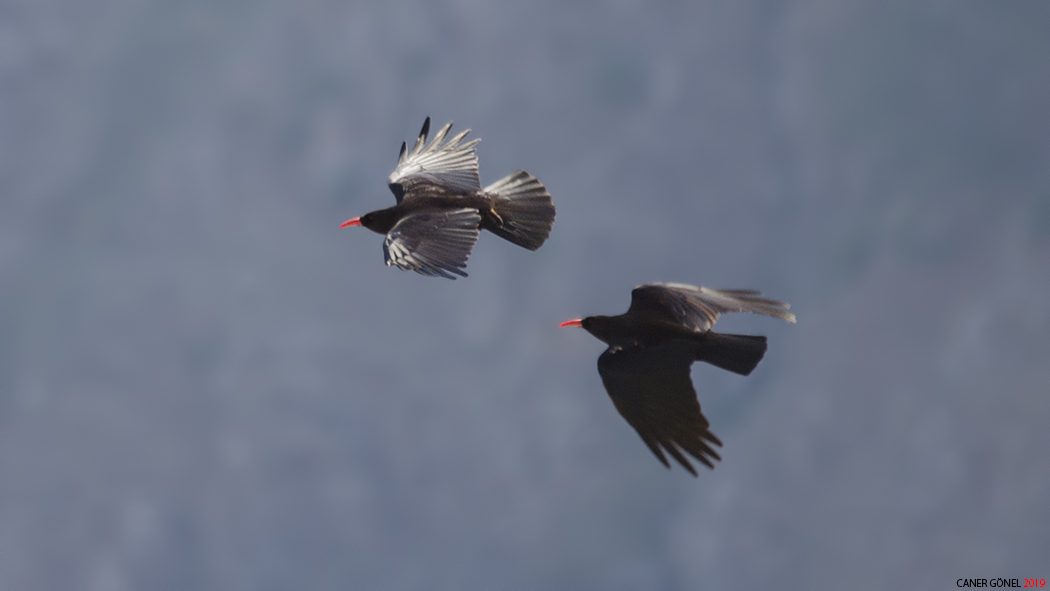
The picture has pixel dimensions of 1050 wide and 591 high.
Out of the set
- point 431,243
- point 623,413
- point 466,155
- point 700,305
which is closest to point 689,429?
point 623,413

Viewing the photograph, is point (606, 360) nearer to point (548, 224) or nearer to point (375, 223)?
point (548, 224)

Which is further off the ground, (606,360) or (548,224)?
(548,224)

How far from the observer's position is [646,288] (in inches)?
317

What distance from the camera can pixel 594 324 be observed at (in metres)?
8.50

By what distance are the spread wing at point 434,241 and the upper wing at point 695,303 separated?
4.86ft

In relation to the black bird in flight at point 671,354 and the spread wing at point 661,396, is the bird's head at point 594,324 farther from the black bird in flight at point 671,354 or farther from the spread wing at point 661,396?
the spread wing at point 661,396

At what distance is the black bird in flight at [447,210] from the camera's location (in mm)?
8492

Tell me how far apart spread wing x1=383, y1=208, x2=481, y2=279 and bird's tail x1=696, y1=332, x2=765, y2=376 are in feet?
6.58

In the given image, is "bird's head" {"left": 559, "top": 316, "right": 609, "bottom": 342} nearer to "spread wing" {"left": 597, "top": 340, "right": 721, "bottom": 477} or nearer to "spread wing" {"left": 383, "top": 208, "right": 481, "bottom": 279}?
"spread wing" {"left": 597, "top": 340, "right": 721, "bottom": 477}

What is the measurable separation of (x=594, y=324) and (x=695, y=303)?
94cm

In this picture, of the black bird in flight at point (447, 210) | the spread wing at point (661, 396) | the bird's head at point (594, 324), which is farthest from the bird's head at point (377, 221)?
the spread wing at point (661, 396)

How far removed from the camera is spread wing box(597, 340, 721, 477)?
7.05 metres

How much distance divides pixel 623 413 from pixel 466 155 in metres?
4.39

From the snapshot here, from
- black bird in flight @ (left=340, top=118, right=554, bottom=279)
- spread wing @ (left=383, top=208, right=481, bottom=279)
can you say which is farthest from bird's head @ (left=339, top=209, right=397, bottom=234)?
spread wing @ (left=383, top=208, right=481, bottom=279)
